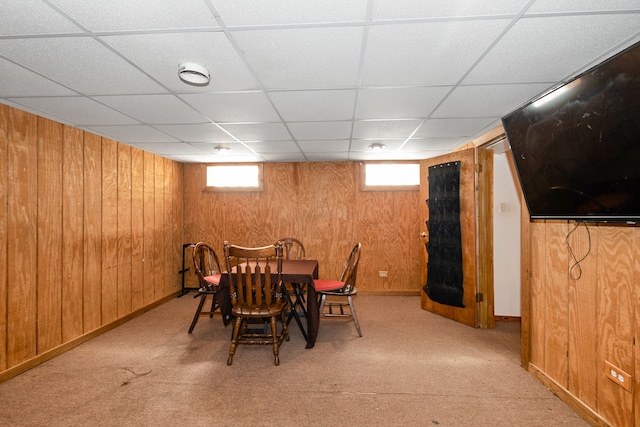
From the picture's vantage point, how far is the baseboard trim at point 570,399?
1.76 m

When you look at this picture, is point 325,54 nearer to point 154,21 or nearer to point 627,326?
point 154,21

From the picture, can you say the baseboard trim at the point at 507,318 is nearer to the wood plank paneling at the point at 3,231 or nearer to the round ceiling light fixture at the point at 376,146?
the round ceiling light fixture at the point at 376,146

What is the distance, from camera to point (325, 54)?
162 cm

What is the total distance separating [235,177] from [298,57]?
361 cm

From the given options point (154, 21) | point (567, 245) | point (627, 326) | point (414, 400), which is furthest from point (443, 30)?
point (414, 400)

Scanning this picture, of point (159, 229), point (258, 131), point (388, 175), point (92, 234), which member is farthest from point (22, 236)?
point (388, 175)

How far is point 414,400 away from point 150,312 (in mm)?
3514

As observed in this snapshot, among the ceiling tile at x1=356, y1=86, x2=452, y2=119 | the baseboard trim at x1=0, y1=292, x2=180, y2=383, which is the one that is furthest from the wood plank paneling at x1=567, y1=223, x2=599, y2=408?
the baseboard trim at x1=0, y1=292, x2=180, y2=383

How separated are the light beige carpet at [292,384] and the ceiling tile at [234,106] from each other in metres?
2.21

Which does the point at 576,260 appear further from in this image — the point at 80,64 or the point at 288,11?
the point at 80,64

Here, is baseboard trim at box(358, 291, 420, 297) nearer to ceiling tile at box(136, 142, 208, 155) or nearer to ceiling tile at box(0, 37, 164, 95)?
ceiling tile at box(136, 142, 208, 155)

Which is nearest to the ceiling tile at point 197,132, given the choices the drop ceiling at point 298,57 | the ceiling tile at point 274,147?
the drop ceiling at point 298,57

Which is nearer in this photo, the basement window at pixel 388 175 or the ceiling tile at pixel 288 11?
the ceiling tile at pixel 288 11

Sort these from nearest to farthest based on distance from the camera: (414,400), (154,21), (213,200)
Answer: (154,21), (414,400), (213,200)
